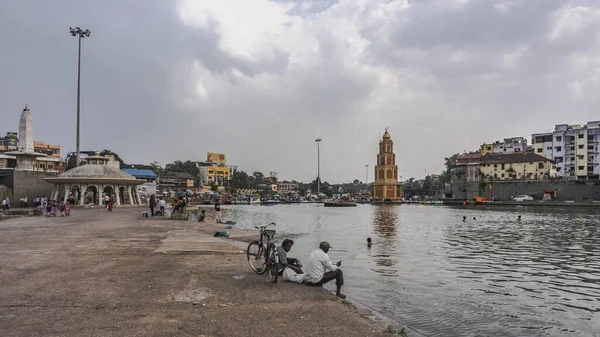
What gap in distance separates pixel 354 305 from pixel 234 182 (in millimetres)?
145262

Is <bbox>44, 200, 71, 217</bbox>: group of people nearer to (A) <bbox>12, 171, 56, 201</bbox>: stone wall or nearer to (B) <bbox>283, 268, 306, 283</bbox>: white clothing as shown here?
(A) <bbox>12, 171, 56, 201</bbox>: stone wall

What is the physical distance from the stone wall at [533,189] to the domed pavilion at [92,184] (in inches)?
3421

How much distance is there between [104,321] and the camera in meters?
6.64

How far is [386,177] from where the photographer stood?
464 ft

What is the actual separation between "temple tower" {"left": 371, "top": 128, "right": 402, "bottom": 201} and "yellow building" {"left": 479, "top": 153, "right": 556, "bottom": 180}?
116 feet

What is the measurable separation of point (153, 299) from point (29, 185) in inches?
1826

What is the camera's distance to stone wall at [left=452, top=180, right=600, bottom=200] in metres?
86.1

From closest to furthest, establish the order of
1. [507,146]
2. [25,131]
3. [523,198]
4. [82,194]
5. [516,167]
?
[82,194] < [25,131] < [523,198] < [516,167] < [507,146]

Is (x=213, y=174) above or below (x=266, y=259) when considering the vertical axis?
above

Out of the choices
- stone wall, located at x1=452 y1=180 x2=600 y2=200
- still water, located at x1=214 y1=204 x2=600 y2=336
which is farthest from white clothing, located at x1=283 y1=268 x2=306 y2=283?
stone wall, located at x1=452 y1=180 x2=600 y2=200

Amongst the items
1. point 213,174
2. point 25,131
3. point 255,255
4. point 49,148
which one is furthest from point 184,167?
point 255,255

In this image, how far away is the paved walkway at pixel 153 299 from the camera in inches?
256

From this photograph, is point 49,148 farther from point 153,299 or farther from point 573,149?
point 573,149

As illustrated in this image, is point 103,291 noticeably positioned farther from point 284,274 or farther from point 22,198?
point 22,198
